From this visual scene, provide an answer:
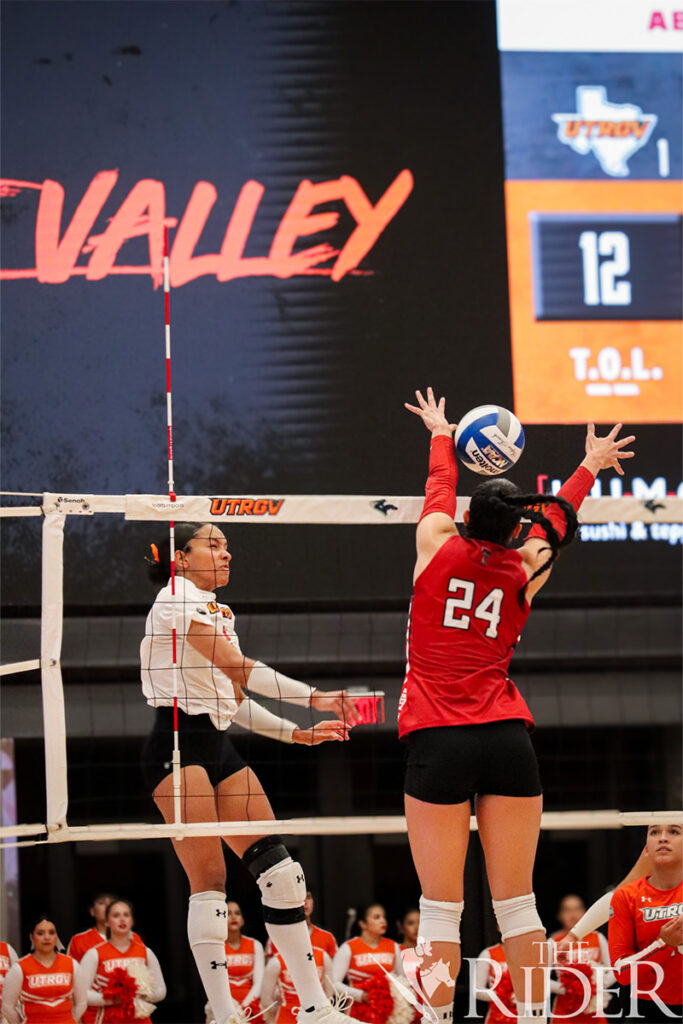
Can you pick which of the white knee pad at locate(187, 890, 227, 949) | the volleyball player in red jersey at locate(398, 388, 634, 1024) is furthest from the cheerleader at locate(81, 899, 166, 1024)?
the volleyball player in red jersey at locate(398, 388, 634, 1024)

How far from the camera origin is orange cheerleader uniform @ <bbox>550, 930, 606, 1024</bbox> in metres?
6.59

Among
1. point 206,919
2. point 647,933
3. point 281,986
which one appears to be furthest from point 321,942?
point 206,919

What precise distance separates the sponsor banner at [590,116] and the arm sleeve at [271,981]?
6.05 meters

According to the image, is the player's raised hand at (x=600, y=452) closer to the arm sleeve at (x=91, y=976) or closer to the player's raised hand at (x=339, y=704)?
the player's raised hand at (x=339, y=704)

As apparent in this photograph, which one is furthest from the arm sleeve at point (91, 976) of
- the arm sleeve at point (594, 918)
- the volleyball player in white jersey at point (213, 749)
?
the arm sleeve at point (594, 918)

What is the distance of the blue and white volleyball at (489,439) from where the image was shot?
483 centimetres

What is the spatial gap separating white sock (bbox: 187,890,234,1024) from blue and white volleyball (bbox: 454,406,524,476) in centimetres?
214

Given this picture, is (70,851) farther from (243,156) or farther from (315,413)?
(243,156)

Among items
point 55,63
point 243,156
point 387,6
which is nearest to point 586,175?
point 387,6

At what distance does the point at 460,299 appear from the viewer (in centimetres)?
908

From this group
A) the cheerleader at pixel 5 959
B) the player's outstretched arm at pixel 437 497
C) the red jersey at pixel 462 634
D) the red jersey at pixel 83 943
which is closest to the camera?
the red jersey at pixel 462 634

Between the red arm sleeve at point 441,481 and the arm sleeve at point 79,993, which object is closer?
the red arm sleeve at point 441,481

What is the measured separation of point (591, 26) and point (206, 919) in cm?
763

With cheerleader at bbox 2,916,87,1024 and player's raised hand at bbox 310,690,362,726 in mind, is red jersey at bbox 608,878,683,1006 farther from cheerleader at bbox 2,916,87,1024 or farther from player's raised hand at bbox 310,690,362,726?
cheerleader at bbox 2,916,87,1024
